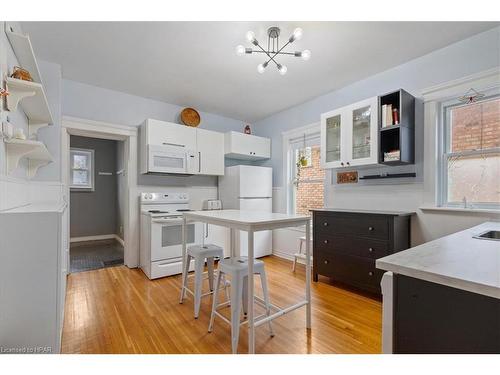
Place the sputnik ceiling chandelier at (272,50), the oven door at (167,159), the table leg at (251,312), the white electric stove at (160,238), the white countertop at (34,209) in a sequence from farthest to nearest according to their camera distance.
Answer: the oven door at (167,159) < the white electric stove at (160,238) < the sputnik ceiling chandelier at (272,50) < the table leg at (251,312) < the white countertop at (34,209)

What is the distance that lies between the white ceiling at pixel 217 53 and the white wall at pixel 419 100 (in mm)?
106

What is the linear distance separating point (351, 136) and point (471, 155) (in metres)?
1.12

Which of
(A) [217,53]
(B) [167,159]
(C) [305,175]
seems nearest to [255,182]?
(C) [305,175]

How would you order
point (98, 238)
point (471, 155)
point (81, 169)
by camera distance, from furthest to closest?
point (98, 238) < point (81, 169) < point (471, 155)

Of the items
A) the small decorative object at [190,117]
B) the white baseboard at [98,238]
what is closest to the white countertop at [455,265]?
the small decorative object at [190,117]

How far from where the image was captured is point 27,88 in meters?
1.66

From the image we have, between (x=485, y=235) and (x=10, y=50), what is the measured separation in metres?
3.47

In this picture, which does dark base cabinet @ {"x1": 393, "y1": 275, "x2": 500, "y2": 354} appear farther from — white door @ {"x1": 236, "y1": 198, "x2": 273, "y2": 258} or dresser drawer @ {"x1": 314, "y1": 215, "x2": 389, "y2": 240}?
white door @ {"x1": 236, "y1": 198, "x2": 273, "y2": 258}

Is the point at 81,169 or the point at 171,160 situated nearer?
A: the point at 171,160

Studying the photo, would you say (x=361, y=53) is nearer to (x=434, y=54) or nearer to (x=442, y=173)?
(x=434, y=54)

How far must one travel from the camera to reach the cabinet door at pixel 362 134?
2666 mm

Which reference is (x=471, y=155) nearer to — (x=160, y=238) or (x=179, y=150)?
(x=179, y=150)

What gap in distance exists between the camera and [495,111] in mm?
2264

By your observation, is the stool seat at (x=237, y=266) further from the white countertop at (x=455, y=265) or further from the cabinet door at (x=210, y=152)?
the cabinet door at (x=210, y=152)
